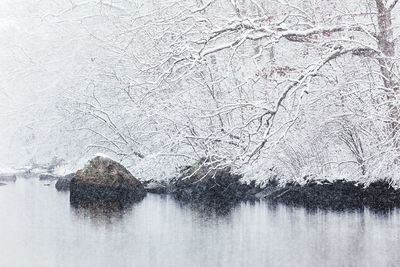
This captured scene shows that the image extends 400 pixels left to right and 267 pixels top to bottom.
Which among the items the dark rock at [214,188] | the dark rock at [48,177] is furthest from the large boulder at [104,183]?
the dark rock at [48,177]

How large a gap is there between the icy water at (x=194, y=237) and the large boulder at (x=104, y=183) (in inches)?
112

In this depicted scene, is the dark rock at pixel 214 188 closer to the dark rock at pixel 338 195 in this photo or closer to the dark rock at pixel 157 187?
the dark rock at pixel 157 187

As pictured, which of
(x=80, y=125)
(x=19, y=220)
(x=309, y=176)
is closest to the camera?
(x=19, y=220)

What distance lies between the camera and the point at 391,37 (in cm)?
1476

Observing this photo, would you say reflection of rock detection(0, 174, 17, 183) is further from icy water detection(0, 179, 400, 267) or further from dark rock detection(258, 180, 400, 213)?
dark rock detection(258, 180, 400, 213)

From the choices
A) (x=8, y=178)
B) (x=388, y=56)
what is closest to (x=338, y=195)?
(x=388, y=56)

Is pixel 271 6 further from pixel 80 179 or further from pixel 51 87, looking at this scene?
pixel 51 87

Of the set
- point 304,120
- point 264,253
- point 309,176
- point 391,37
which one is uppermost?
point 391,37

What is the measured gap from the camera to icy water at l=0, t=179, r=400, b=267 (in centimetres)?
903

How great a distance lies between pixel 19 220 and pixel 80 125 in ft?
46.2

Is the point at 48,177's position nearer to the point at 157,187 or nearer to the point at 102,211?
the point at 157,187

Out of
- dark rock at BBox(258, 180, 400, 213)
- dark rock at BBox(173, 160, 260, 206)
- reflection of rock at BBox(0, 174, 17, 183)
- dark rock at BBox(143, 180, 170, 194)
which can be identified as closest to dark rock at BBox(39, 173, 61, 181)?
reflection of rock at BBox(0, 174, 17, 183)

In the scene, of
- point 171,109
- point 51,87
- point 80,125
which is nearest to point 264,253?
point 171,109

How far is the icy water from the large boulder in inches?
112
